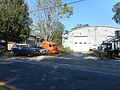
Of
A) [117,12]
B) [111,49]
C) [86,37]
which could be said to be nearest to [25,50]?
[111,49]

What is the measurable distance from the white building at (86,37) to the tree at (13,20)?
29.8m

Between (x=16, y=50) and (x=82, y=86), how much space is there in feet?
109

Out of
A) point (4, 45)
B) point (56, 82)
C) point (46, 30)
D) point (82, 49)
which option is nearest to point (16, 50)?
point (4, 45)

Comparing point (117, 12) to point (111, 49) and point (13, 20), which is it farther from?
point (111, 49)

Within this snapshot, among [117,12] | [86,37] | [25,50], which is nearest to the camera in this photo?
[25,50]

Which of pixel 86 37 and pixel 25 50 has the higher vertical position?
pixel 86 37

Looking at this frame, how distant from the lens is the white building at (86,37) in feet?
272

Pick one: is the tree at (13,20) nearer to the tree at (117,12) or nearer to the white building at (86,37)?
the white building at (86,37)

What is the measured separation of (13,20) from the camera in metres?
51.9

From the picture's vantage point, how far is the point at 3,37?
53156mm

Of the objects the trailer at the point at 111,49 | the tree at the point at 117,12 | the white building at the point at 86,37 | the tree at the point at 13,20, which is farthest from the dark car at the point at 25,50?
the tree at the point at 117,12

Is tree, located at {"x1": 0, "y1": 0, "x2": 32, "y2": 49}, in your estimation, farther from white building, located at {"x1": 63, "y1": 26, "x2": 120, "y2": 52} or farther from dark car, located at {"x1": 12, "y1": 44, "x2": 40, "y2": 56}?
white building, located at {"x1": 63, "y1": 26, "x2": 120, "y2": 52}

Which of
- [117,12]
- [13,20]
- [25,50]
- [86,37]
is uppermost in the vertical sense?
[117,12]

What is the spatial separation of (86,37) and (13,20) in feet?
126
